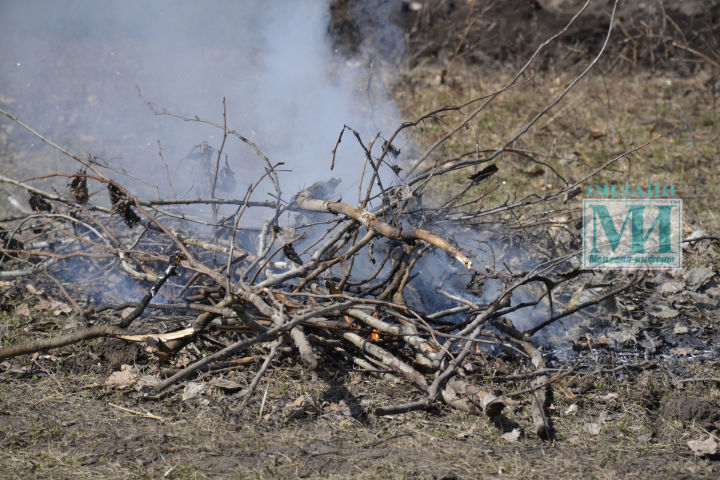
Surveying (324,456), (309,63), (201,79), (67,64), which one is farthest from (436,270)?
(67,64)

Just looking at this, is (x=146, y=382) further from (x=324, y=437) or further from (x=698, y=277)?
(x=698, y=277)

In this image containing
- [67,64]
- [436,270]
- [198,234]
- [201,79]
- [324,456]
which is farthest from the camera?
[67,64]

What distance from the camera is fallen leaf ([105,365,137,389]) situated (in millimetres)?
3113

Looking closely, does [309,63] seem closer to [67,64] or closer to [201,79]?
[201,79]

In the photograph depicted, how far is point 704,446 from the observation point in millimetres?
2541

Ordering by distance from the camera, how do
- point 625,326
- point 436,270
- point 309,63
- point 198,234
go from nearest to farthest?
point 625,326, point 436,270, point 198,234, point 309,63

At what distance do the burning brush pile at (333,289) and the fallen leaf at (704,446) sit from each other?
1.90 feet

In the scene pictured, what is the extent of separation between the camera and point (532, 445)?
2627 mm

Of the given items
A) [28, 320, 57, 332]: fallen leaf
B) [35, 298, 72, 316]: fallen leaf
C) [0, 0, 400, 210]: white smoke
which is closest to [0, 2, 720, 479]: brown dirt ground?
[28, 320, 57, 332]: fallen leaf

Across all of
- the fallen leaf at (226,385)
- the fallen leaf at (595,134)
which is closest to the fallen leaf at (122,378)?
the fallen leaf at (226,385)

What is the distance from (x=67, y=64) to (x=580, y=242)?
640 cm

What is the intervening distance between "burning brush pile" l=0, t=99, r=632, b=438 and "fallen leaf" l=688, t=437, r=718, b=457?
1.90 ft

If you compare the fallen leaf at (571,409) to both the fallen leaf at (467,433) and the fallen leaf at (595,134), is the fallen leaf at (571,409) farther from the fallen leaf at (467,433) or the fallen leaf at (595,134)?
the fallen leaf at (595,134)

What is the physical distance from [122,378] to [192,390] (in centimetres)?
42
